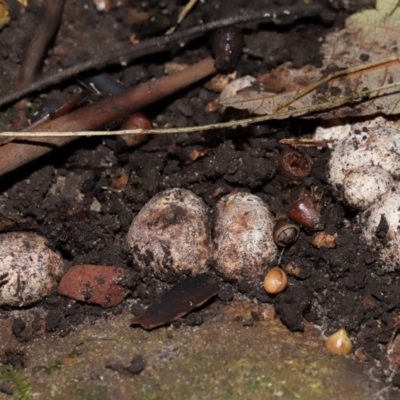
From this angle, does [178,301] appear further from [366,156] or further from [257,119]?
[366,156]

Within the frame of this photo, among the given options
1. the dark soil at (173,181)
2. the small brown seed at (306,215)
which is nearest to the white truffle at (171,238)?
the dark soil at (173,181)

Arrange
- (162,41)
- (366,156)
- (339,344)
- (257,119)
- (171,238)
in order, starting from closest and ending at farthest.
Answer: (339,344), (171,238), (366,156), (257,119), (162,41)

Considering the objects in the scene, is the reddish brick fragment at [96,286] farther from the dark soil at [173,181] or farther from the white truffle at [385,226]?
the white truffle at [385,226]

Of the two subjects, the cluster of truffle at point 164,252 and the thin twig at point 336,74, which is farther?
the thin twig at point 336,74

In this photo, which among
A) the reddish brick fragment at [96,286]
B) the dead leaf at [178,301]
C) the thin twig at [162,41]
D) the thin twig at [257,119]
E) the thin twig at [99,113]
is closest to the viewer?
the dead leaf at [178,301]

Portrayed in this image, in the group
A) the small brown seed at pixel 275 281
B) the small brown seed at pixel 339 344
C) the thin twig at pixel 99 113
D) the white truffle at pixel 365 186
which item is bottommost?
the small brown seed at pixel 339 344

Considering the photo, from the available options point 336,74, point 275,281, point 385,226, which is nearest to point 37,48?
point 336,74

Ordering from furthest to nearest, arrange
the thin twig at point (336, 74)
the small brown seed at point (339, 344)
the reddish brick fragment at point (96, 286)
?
the thin twig at point (336, 74) → the reddish brick fragment at point (96, 286) → the small brown seed at point (339, 344)

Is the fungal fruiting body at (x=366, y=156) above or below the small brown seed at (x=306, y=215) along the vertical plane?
above
